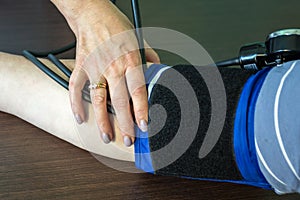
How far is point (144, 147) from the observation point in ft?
2.02

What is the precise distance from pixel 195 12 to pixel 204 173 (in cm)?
62

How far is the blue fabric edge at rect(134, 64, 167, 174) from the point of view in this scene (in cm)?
61

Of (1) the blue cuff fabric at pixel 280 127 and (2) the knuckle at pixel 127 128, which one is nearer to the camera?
(1) the blue cuff fabric at pixel 280 127

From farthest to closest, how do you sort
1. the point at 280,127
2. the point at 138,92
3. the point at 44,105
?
1. the point at 44,105
2. the point at 138,92
3. the point at 280,127

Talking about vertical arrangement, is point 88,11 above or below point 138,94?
above

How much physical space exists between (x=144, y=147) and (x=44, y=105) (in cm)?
20

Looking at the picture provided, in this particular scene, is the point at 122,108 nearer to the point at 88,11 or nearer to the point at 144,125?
the point at 144,125

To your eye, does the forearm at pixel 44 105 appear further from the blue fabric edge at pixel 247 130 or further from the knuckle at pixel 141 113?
the blue fabric edge at pixel 247 130

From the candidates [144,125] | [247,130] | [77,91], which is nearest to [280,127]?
[247,130]

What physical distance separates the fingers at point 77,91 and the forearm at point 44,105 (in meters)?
0.02

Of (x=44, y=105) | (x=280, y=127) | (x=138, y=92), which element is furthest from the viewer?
(x=44, y=105)

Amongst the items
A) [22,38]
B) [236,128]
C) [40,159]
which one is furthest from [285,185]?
[22,38]

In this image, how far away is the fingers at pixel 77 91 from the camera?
2.14ft

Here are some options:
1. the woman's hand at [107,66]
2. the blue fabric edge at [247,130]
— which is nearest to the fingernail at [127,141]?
the woman's hand at [107,66]
